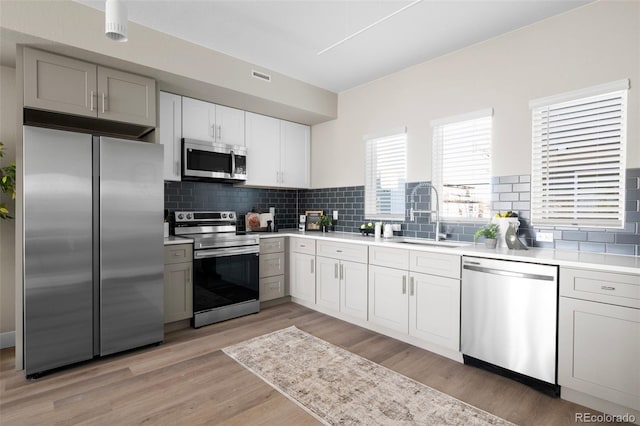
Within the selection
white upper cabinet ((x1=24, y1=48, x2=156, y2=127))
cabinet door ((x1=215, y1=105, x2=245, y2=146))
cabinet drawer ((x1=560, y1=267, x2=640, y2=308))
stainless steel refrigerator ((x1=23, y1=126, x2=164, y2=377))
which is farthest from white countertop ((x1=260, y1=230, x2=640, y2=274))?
white upper cabinet ((x1=24, y1=48, x2=156, y2=127))

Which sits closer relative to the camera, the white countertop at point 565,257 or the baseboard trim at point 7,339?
the white countertop at point 565,257

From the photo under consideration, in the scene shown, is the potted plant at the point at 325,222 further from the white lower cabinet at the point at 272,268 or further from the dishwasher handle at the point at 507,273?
the dishwasher handle at the point at 507,273

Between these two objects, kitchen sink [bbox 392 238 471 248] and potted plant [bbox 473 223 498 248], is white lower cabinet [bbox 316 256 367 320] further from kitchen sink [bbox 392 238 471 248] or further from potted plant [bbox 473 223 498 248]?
potted plant [bbox 473 223 498 248]

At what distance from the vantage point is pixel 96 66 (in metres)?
2.73

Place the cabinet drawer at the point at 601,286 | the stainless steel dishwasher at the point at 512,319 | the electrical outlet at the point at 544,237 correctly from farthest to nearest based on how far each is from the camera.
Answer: the electrical outlet at the point at 544,237 → the stainless steel dishwasher at the point at 512,319 → the cabinet drawer at the point at 601,286

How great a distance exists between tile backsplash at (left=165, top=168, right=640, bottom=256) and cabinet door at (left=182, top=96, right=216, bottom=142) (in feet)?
2.07

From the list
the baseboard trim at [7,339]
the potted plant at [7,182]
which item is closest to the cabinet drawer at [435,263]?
the potted plant at [7,182]

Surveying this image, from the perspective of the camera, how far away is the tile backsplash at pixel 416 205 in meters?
2.35

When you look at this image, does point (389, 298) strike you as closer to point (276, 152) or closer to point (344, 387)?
point (344, 387)

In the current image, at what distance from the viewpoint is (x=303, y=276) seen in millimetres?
4102

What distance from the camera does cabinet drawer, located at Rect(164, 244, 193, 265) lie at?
3235mm

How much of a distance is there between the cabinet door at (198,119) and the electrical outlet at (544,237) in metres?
3.51

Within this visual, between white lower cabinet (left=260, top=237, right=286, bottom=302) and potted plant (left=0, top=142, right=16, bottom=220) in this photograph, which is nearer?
potted plant (left=0, top=142, right=16, bottom=220)

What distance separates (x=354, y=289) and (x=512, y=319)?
1.54 metres
